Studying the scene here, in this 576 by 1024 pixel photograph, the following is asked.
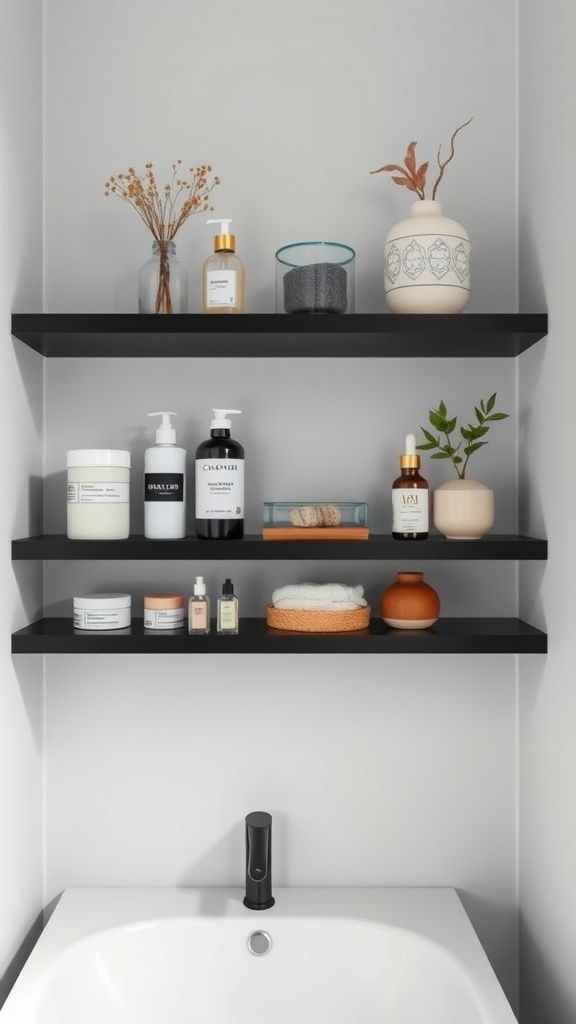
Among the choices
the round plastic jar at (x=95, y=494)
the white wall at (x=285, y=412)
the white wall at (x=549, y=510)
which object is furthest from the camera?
the white wall at (x=285, y=412)

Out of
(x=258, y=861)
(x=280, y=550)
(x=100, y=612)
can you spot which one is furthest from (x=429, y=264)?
(x=258, y=861)

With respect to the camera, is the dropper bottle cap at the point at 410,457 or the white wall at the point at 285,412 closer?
the dropper bottle cap at the point at 410,457

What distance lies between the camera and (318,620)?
4.28ft

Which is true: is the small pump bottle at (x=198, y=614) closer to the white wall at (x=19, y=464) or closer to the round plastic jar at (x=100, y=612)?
the round plastic jar at (x=100, y=612)

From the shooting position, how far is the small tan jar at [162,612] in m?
1.33

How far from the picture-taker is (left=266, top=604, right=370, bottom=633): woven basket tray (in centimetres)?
130

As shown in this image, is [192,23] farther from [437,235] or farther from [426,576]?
[426,576]

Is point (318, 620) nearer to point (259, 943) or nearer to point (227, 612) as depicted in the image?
point (227, 612)

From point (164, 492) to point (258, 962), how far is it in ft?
2.51

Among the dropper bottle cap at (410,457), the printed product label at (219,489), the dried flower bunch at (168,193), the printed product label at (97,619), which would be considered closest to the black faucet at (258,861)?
the printed product label at (97,619)

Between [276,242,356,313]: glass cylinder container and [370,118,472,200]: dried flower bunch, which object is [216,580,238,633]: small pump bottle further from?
[370,118,472,200]: dried flower bunch

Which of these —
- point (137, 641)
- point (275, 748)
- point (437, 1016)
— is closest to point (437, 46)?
point (137, 641)

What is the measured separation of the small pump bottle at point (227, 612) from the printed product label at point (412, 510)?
286 millimetres

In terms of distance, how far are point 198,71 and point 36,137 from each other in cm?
31
